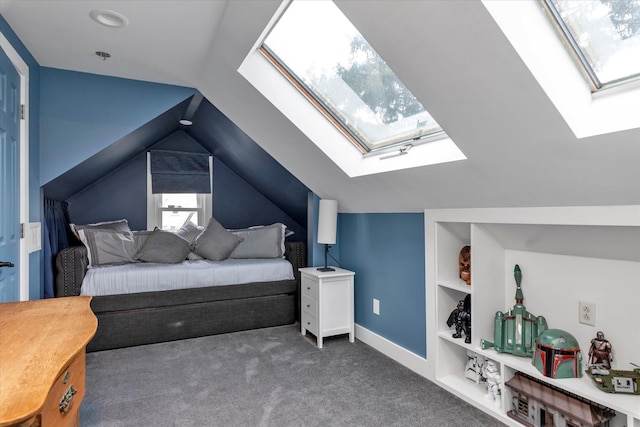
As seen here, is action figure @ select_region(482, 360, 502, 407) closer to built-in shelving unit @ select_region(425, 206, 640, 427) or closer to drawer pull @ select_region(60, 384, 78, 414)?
built-in shelving unit @ select_region(425, 206, 640, 427)

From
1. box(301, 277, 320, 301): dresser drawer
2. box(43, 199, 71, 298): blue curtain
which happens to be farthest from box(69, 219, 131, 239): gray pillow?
box(301, 277, 320, 301): dresser drawer

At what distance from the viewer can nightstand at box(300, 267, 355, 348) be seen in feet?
10.2

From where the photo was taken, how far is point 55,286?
297cm

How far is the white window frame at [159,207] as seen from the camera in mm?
4637

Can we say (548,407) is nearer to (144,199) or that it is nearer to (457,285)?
(457,285)

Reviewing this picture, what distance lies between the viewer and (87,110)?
2.93 meters

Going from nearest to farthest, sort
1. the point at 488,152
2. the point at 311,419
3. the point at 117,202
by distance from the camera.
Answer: the point at 488,152 → the point at 311,419 → the point at 117,202

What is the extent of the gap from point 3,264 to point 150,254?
171cm

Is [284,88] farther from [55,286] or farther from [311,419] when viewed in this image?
[55,286]

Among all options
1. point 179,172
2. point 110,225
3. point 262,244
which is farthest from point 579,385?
point 179,172

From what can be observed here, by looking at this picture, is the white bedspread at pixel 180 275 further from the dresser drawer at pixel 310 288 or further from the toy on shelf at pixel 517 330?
the toy on shelf at pixel 517 330

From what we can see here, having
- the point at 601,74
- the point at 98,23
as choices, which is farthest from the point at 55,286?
the point at 601,74

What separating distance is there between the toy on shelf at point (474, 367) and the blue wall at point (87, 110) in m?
2.94

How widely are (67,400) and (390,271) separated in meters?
2.27
